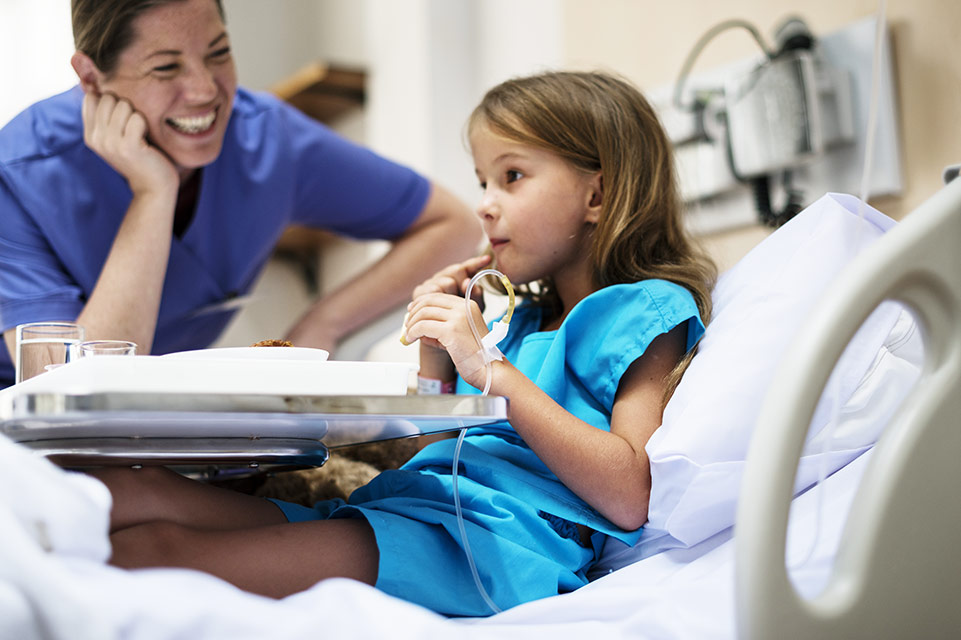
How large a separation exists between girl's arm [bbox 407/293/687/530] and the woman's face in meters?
0.66

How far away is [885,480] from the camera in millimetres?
696

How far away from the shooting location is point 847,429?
3.05ft

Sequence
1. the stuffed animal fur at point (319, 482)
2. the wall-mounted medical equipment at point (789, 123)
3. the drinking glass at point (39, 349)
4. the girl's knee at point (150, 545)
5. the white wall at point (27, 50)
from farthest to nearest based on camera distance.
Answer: the white wall at point (27, 50)
the wall-mounted medical equipment at point (789, 123)
the stuffed animal fur at point (319, 482)
the drinking glass at point (39, 349)
the girl's knee at point (150, 545)

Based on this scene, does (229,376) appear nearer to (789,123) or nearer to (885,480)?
(885,480)

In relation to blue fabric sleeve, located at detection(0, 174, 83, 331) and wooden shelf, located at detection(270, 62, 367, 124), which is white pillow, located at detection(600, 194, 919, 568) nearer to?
blue fabric sleeve, located at detection(0, 174, 83, 331)

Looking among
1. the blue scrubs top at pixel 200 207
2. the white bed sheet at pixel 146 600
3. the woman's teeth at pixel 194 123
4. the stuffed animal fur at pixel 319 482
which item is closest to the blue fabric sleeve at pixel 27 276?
the blue scrubs top at pixel 200 207

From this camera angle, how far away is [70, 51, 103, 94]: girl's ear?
137 cm

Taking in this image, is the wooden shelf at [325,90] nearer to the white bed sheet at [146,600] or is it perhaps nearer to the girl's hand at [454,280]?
the girl's hand at [454,280]

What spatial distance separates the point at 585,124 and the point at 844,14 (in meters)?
0.77

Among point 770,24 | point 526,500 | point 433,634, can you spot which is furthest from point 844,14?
point 433,634

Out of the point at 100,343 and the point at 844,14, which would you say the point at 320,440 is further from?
the point at 844,14

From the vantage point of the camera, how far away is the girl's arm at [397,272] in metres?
1.74

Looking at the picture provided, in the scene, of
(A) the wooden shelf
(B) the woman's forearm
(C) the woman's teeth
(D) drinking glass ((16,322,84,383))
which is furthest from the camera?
(A) the wooden shelf

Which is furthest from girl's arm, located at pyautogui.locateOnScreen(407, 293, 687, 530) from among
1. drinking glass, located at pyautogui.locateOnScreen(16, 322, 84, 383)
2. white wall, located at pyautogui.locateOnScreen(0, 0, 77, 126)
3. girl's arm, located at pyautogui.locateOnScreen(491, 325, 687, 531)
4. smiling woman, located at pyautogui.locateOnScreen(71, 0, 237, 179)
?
white wall, located at pyautogui.locateOnScreen(0, 0, 77, 126)
